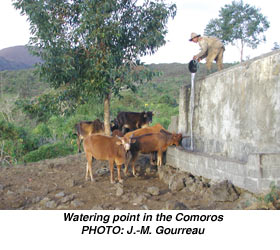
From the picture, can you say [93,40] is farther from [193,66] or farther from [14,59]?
[14,59]

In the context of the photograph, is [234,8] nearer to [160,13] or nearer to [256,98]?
[160,13]

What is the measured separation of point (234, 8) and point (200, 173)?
20309 millimetres

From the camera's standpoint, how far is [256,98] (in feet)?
20.1

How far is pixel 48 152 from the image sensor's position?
50.4 ft

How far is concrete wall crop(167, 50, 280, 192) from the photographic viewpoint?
17.8 feet

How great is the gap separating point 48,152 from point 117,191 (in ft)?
31.6

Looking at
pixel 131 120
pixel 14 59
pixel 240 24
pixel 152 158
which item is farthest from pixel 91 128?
pixel 14 59

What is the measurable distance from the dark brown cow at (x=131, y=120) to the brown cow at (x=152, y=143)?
2.70 meters

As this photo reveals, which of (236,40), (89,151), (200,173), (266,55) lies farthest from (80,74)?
(236,40)

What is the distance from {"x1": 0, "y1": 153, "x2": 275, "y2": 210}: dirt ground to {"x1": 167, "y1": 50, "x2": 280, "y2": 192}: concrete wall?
0.34 m

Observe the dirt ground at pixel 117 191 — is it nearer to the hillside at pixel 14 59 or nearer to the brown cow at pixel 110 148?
the brown cow at pixel 110 148

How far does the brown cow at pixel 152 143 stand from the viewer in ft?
26.7

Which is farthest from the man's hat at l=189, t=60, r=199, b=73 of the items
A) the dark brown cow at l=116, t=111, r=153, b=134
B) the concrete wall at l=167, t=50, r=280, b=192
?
the dark brown cow at l=116, t=111, r=153, b=134

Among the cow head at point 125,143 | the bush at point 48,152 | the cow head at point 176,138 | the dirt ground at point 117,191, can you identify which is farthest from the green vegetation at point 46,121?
the dirt ground at point 117,191
